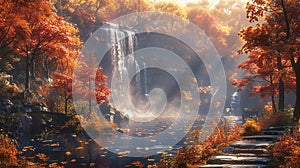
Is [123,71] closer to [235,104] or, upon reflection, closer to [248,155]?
[235,104]

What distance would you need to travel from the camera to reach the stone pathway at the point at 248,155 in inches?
339

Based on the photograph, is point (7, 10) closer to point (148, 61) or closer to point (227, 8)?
point (148, 61)

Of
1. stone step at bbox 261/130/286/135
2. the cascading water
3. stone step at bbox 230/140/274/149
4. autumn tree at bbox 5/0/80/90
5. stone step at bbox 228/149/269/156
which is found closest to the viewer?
stone step at bbox 228/149/269/156

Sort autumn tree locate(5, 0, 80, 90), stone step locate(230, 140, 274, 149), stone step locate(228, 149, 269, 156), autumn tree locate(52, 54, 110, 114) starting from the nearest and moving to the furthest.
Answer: stone step locate(228, 149, 269, 156)
stone step locate(230, 140, 274, 149)
autumn tree locate(5, 0, 80, 90)
autumn tree locate(52, 54, 110, 114)

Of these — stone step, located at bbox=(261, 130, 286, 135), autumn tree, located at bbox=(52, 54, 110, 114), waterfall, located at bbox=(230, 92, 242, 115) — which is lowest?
stone step, located at bbox=(261, 130, 286, 135)

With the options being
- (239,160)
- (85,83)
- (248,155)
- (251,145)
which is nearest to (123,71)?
(85,83)

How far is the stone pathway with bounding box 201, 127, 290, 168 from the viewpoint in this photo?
861cm

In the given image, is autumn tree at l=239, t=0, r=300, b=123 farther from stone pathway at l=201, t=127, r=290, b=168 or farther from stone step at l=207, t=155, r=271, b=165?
stone step at l=207, t=155, r=271, b=165

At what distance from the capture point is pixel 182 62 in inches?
2197

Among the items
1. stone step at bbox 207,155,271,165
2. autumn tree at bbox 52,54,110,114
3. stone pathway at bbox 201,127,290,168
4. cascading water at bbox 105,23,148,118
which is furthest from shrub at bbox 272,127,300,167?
cascading water at bbox 105,23,148,118

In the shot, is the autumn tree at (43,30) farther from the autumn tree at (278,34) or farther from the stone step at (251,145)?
the stone step at (251,145)

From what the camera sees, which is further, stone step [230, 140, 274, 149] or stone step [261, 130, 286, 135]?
stone step [261, 130, 286, 135]

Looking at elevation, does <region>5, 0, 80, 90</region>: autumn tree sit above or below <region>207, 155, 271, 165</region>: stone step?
above

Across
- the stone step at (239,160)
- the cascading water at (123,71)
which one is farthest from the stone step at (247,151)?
the cascading water at (123,71)
